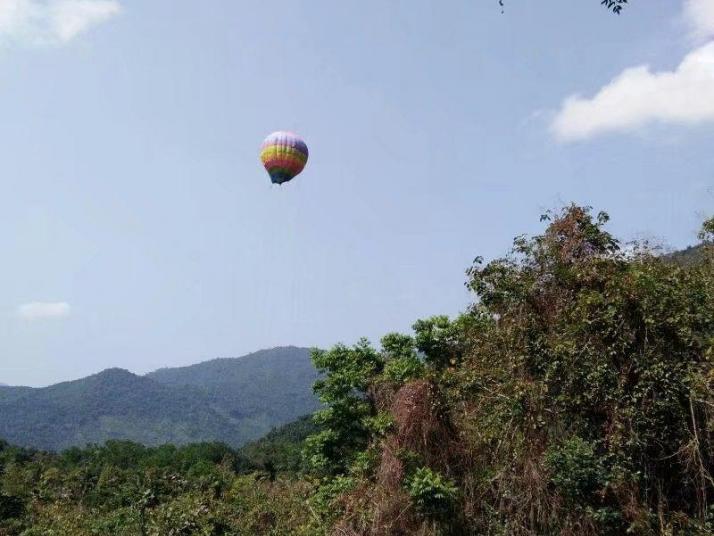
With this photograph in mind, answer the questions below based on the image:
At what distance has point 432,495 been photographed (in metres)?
9.74

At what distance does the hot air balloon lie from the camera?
1964cm

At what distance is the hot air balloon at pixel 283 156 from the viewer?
773 inches

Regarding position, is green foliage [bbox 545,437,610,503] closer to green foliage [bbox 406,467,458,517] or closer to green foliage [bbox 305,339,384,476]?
green foliage [bbox 406,467,458,517]

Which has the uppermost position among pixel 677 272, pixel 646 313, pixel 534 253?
pixel 534 253

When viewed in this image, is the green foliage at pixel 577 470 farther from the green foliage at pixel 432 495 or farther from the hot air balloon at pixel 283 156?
the hot air balloon at pixel 283 156

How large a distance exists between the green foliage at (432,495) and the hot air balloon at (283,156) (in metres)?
12.0

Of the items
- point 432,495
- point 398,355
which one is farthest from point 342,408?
point 432,495

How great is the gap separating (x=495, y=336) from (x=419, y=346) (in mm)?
6032

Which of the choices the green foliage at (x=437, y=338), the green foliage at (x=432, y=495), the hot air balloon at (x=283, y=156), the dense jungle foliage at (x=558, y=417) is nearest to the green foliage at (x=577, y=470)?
the dense jungle foliage at (x=558, y=417)

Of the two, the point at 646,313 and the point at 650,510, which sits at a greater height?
A: the point at 646,313

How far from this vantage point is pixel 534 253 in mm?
10523

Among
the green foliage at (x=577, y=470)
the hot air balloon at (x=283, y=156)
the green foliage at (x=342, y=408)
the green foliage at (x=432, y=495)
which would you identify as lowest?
the green foliage at (x=432, y=495)

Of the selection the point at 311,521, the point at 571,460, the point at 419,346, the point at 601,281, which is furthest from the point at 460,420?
the point at 419,346

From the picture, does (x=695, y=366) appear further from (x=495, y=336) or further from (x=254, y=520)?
(x=254, y=520)
